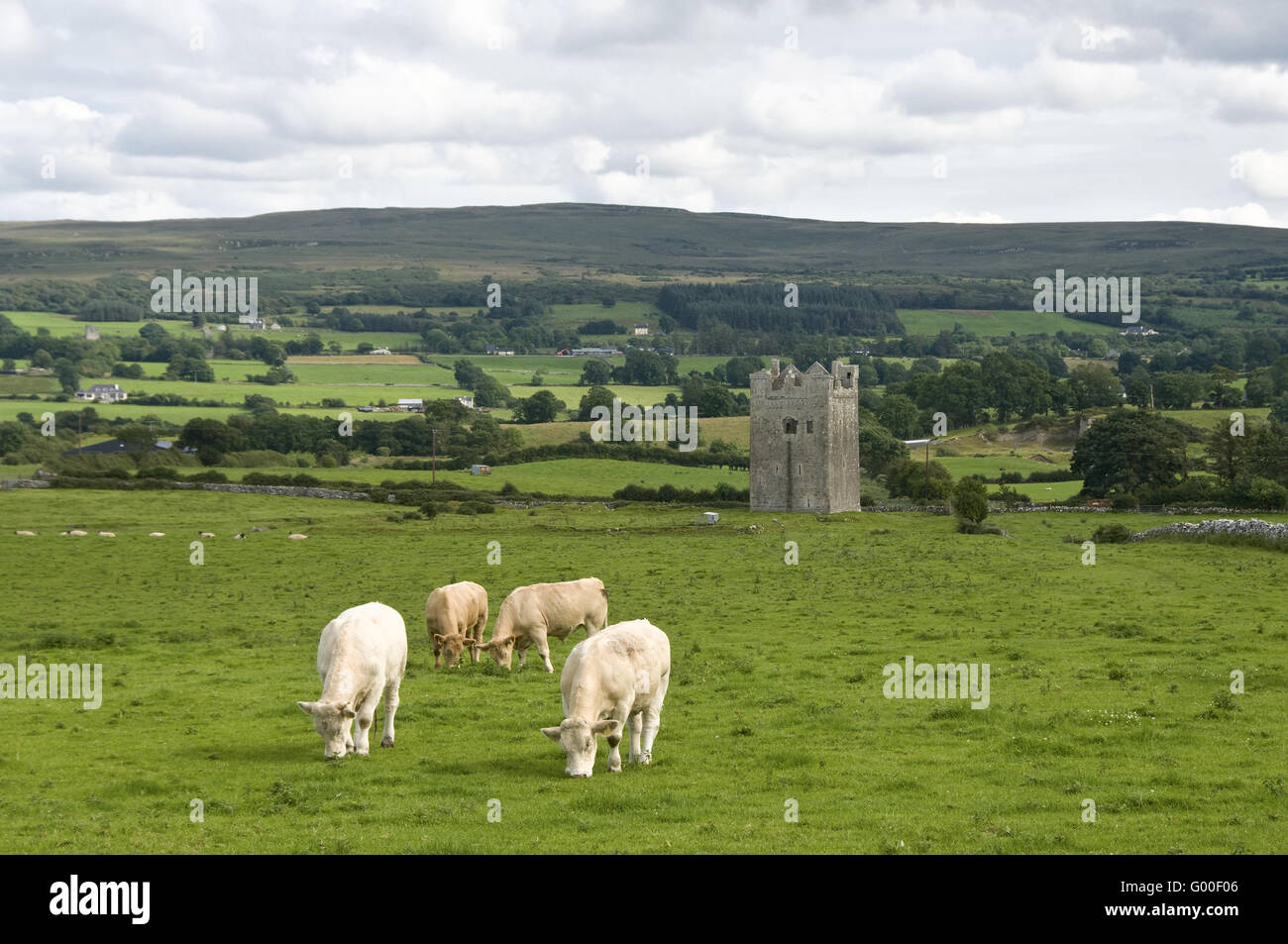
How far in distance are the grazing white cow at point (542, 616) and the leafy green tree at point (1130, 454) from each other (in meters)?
61.1

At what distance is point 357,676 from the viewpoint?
19062mm

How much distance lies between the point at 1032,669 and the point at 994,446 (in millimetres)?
96970

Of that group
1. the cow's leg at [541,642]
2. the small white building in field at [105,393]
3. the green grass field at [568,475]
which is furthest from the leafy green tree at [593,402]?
the cow's leg at [541,642]

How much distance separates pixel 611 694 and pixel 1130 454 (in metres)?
72.1

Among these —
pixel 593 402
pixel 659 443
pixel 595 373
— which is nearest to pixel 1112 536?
pixel 659 443

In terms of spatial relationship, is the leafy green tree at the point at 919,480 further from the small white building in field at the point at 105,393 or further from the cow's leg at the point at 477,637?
the small white building in field at the point at 105,393

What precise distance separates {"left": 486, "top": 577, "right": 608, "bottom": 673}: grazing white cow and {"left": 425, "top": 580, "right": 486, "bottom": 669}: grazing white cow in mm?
613

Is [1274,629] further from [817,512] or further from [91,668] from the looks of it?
[817,512]

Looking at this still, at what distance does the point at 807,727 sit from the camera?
69.2 feet

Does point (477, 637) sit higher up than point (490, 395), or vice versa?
point (490, 395)

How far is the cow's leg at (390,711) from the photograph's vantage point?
1977 centimetres

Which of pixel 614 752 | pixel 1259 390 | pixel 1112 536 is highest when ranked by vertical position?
pixel 1259 390

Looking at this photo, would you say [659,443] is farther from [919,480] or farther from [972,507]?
[972,507]
